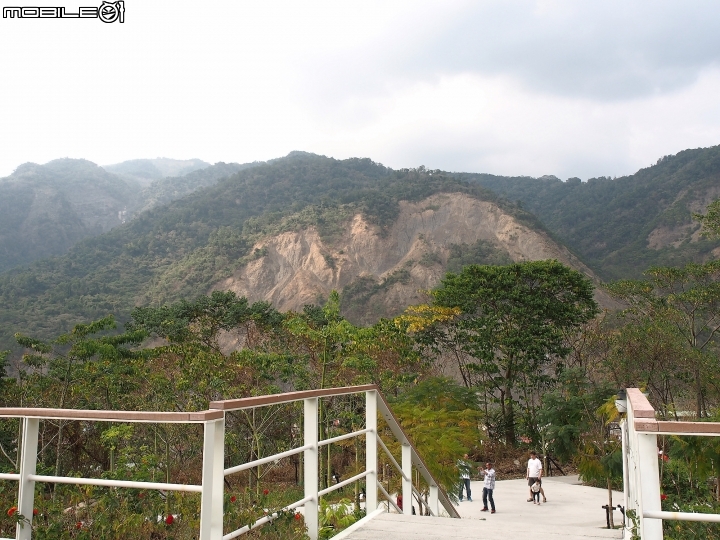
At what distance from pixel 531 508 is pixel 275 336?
38.9ft

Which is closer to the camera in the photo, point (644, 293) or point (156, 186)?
point (644, 293)

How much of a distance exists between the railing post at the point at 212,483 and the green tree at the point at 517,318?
21.1m

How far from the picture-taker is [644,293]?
24234mm

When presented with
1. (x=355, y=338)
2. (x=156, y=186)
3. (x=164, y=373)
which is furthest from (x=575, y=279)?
(x=156, y=186)

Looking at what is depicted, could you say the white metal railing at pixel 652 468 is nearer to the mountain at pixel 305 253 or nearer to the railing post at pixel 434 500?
the railing post at pixel 434 500

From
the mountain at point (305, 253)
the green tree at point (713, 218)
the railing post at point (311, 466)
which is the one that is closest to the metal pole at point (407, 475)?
the railing post at point (311, 466)

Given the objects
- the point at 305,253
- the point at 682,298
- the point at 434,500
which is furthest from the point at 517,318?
the point at 305,253

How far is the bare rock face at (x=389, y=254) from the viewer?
4738cm

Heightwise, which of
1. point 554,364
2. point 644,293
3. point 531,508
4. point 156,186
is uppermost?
point 156,186

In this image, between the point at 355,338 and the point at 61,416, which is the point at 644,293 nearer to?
the point at 355,338

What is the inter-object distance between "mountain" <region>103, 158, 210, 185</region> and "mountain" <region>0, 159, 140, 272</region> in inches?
1050

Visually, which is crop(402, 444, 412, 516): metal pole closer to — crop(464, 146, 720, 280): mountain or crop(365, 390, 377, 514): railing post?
crop(365, 390, 377, 514): railing post

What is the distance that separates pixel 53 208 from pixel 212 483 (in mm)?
102518

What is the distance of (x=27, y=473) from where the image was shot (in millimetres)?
2666
